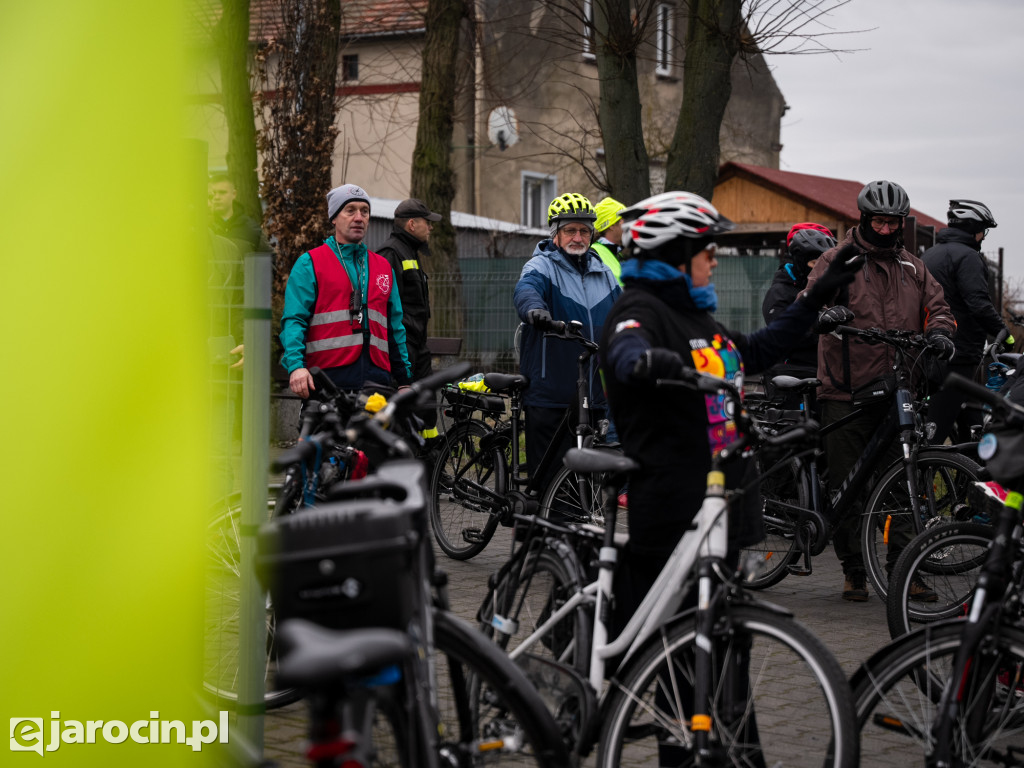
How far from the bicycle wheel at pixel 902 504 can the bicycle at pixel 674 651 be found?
286cm

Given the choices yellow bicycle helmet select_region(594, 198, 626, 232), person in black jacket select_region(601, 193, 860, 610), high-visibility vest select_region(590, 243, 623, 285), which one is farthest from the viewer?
yellow bicycle helmet select_region(594, 198, 626, 232)

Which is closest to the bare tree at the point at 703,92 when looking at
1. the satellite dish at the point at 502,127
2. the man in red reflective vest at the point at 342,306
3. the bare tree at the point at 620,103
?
the bare tree at the point at 620,103

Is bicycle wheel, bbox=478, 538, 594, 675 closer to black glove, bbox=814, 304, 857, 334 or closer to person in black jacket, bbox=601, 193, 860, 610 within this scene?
person in black jacket, bbox=601, 193, 860, 610

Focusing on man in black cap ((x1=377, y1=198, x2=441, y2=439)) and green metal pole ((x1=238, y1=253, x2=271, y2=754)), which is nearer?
green metal pole ((x1=238, y1=253, x2=271, y2=754))

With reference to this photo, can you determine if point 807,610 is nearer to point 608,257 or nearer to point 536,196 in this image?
point 608,257

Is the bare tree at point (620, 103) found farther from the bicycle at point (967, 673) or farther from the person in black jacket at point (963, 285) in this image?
the bicycle at point (967, 673)

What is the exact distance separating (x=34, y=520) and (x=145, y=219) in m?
0.79

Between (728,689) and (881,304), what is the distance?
438 centimetres

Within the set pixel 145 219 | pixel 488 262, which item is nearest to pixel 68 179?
pixel 145 219

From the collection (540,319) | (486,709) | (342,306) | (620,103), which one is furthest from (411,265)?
(486,709)

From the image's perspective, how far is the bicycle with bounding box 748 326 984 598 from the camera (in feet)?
23.7

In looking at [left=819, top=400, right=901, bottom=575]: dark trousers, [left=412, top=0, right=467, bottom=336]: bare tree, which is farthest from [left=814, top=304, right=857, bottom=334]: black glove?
[left=412, top=0, right=467, bottom=336]: bare tree

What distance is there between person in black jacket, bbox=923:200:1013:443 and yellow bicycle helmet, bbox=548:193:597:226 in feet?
9.24

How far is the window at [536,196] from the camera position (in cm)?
3263
